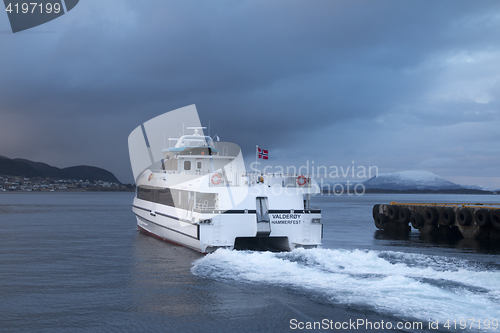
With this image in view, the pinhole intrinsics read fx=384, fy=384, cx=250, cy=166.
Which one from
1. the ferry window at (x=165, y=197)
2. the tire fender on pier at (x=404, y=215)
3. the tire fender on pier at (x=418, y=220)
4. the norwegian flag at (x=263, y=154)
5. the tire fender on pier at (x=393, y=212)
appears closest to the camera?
the norwegian flag at (x=263, y=154)

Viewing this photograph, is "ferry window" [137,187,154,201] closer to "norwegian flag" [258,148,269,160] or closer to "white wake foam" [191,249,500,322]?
"norwegian flag" [258,148,269,160]

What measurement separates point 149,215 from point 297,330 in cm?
1686

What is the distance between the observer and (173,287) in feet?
39.5

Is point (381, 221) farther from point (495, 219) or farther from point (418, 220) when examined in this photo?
point (495, 219)

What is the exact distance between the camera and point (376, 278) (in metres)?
11.8

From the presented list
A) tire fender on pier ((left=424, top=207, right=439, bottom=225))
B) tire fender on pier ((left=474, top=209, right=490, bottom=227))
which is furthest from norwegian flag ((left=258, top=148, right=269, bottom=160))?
tire fender on pier ((left=424, top=207, right=439, bottom=225))

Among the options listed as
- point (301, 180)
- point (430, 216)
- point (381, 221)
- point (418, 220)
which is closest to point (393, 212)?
point (381, 221)

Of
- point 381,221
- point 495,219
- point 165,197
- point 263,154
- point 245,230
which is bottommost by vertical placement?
point 381,221

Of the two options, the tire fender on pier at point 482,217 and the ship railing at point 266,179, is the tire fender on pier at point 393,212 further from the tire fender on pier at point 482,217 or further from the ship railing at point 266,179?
the ship railing at point 266,179

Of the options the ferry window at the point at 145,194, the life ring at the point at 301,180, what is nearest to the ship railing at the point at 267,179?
the life ring at the point at 301,180

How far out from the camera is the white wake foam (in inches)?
367

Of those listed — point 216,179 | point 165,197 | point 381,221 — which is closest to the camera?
point 216,179

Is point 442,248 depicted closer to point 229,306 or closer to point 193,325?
point 229,306

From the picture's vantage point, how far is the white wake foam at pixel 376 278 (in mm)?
9312
